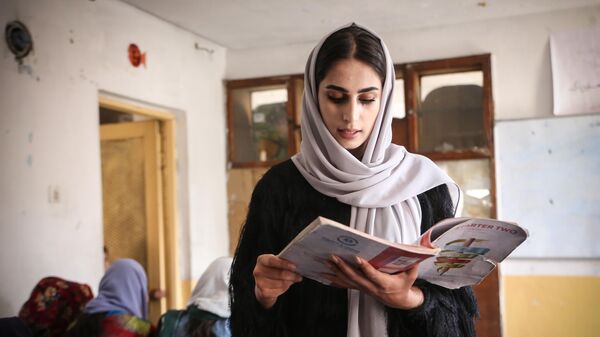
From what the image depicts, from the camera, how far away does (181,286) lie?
3.81 m

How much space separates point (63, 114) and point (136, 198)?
1.20m

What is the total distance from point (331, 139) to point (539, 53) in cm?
293

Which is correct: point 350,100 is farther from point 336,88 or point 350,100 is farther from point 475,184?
point 475,184

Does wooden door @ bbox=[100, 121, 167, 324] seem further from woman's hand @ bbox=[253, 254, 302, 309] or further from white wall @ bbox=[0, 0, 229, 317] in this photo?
woman's hand @ bbox=[253, 254, 302, 309]

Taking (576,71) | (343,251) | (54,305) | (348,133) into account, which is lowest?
(54,305)

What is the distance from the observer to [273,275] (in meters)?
0.93

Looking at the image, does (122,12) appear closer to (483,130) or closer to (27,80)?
(27,80)

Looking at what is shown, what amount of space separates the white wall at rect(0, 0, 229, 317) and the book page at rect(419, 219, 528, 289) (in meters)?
1.97

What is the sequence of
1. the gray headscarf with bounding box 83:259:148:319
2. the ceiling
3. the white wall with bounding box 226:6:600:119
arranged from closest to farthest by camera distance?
the gray headscarf with bounding box 83:259:148:319 → the ceiling → the white wall with bounding box 226:6:600:119

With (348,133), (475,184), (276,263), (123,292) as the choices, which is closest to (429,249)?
(276,263)

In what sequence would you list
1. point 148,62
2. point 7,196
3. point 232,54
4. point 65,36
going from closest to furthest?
1. point 7,196
2. point 65,36
3. point 148,62
4. point 232,54

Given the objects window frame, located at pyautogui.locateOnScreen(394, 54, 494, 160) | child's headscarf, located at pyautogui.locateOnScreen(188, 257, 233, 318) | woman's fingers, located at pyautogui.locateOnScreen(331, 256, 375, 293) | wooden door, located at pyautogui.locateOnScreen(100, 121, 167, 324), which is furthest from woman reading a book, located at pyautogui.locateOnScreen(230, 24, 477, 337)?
wooden door, located at pyautogui.locateOnScreen(100, 121, 167, 324)

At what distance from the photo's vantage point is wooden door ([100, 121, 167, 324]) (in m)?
3.73

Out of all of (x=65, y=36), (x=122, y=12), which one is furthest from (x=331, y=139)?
(x=122, y=12)
